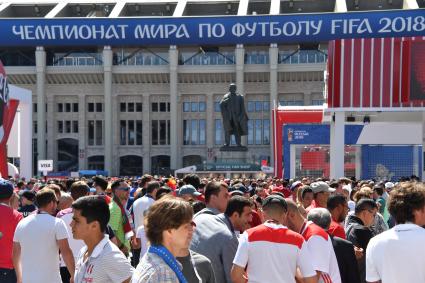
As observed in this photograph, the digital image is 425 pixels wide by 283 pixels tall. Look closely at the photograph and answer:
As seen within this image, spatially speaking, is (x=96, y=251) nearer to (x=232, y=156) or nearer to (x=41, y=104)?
(x=232, y=156)

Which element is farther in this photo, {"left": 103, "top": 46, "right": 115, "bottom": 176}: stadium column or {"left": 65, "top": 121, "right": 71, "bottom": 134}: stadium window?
{"left": 65, "top": 121, "right": 71, "bottom": 134}: stadium window

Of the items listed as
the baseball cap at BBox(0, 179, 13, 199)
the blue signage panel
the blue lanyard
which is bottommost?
the blue lanyard

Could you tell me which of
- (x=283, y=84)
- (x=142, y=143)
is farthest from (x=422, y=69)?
(x=142, y=143)

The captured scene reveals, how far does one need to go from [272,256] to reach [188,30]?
47657 millimetres

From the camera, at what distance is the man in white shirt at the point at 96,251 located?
3754 millimetres

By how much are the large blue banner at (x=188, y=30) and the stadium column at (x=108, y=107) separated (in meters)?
3.47

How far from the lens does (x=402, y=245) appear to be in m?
3.79

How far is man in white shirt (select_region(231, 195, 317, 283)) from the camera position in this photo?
4.64m

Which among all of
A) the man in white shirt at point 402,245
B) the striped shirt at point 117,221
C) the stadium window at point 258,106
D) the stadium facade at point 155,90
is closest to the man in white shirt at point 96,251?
the man in white shirt at point 402,245

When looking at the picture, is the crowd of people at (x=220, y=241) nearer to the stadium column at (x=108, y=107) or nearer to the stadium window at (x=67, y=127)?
the stadium column at (x=108, y=107)

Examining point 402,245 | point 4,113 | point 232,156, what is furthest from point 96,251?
point 232,156

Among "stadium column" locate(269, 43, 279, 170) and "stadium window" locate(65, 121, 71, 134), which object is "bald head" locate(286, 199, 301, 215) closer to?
"stadium column" locate(269, 43, 279, 170)

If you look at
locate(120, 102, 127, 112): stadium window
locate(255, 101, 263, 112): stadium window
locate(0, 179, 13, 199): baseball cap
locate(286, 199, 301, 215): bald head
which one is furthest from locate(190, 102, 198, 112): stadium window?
locate(286, 199, 301, 215): bald head

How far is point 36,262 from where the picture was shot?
5449 mm
